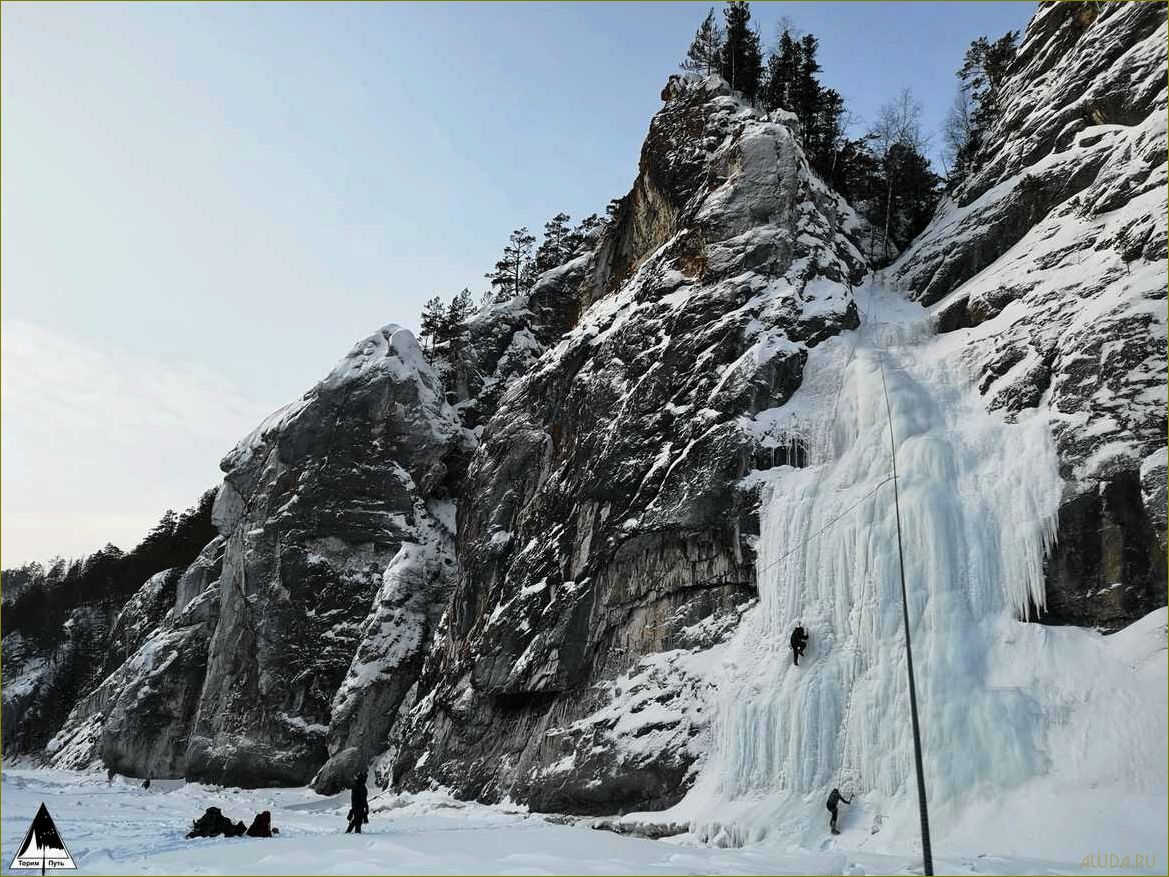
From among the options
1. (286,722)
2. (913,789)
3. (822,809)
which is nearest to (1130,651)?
(913,789)

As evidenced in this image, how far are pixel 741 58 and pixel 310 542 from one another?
1210 inches

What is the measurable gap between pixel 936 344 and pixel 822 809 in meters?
13.8

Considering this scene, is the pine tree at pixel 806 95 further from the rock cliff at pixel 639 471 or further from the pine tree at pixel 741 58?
the rock cliff at pixel 639 471

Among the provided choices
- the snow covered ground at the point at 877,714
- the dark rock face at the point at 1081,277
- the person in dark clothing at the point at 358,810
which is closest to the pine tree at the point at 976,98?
the dark rock face at the point at 1081,277

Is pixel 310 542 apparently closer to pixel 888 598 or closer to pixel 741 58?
pixel 888 598

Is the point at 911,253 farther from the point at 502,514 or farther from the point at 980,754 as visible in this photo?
the point at 980,754

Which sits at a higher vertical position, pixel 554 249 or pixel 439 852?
pixel 554 249

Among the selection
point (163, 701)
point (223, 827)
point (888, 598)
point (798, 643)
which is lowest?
point (223, 827)

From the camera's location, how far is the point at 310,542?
117ft

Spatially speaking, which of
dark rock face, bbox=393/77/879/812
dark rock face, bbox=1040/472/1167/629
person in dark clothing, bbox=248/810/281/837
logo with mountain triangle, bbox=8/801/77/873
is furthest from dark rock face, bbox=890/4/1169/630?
logo with mountain triangle, bbox=8/801/77/873

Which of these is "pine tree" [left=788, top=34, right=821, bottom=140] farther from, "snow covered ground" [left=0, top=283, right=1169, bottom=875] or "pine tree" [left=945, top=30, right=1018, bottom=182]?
"snow covered ground" [left=0, top=283, right=1169, bottom=875]

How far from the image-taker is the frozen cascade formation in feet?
49.1

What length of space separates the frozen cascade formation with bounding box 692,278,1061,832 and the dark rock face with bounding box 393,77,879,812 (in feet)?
4.22

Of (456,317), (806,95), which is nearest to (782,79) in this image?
(806,95)
